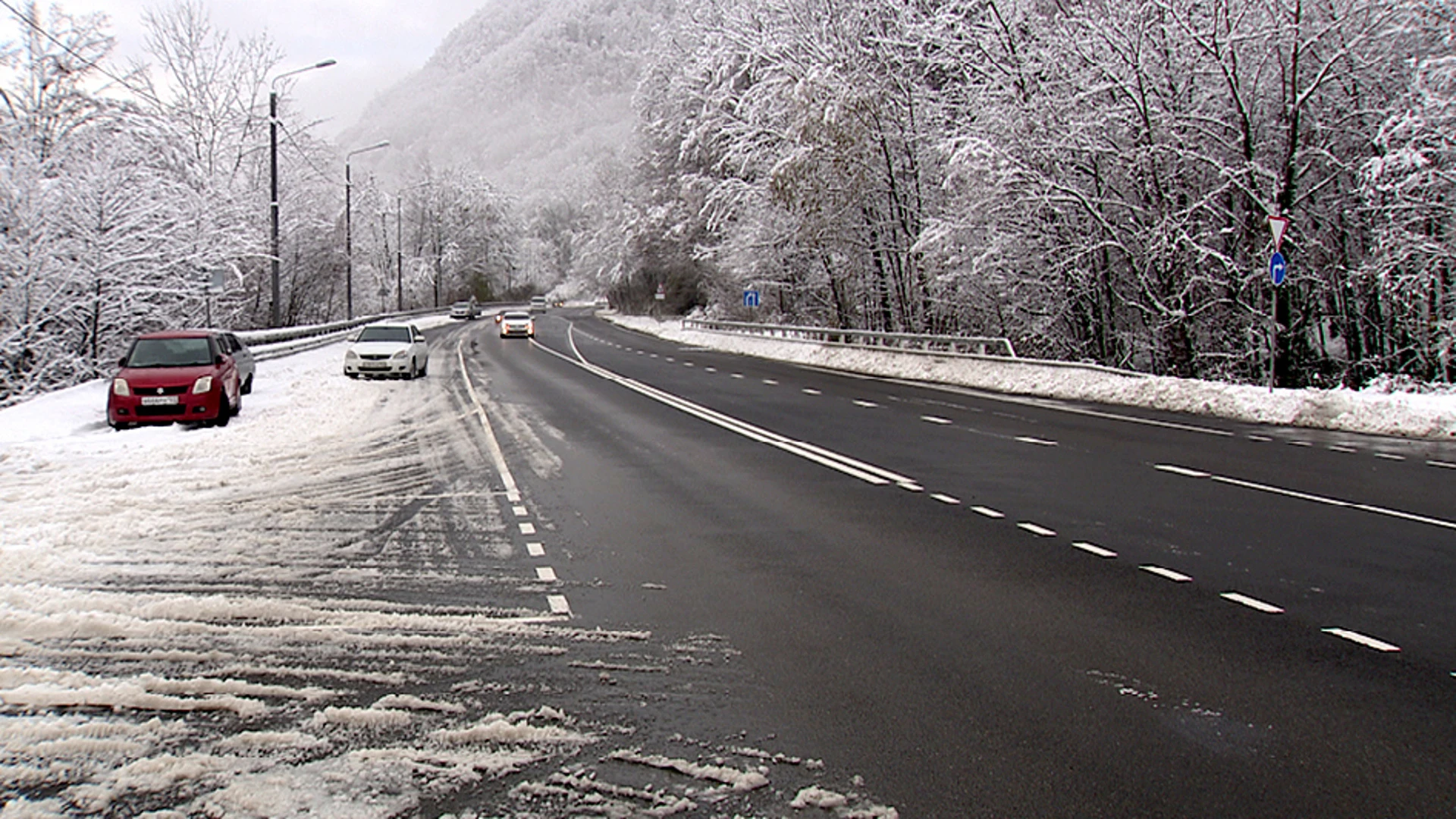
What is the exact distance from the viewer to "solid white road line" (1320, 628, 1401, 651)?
19.5ft

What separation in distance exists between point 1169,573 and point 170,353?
16642mm

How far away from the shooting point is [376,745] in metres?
4.55

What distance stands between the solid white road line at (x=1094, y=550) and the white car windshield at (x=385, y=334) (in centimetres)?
2367

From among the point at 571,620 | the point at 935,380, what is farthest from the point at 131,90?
the point at 571,620

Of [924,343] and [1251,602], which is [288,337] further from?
[1251,602]

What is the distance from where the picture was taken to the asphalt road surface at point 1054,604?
4410 mm

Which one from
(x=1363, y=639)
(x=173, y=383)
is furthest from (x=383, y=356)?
(x=1363, y=639)

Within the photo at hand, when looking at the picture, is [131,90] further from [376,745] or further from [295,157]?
[376,745]

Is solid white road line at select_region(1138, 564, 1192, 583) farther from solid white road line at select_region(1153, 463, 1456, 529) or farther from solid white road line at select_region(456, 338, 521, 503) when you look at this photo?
solid white road line at select_region(456, 338, 521, 503)

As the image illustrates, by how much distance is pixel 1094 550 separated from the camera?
852 centimetres

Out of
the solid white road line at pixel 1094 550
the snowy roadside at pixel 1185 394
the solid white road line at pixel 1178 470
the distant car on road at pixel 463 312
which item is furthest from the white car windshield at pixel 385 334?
the distant car on road at pixel 463 312

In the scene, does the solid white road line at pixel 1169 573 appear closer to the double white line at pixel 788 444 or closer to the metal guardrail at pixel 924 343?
the double white line at pixel 788 444

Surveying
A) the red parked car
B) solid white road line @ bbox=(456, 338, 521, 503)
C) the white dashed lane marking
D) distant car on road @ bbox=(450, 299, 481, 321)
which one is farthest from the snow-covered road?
distant car on road @ bbox=(450, 299, 481, 321)

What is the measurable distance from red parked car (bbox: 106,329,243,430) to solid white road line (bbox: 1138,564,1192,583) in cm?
1483
